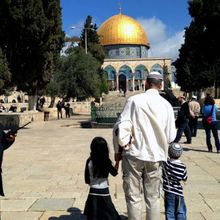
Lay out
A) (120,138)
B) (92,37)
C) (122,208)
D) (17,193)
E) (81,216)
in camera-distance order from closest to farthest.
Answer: (120,138)
(81,216)
(122,208)
(17,193)
(92,37)

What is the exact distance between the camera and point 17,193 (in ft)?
22.0

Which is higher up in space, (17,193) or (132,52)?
(132,52)

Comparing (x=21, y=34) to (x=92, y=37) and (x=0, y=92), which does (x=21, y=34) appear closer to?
(x=0, y=92)

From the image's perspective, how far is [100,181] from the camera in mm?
4539

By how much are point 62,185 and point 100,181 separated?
2925 mm

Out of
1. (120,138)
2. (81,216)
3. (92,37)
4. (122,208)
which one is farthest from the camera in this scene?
(92,37)

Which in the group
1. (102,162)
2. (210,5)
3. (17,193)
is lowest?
(17,193)

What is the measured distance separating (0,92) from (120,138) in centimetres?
1562

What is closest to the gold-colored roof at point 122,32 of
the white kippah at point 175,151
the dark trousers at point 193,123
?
the dark trousers at point 193,123

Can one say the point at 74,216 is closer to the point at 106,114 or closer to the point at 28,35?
the point at 28,35

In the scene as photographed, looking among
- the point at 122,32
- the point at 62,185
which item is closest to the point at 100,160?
the point at 62,185

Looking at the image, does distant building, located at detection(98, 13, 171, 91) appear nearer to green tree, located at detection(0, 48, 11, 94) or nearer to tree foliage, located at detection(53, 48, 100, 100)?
tree foliage, located at detection(53, 48, 100, 100)

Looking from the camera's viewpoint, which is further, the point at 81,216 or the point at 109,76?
the point at 109,76

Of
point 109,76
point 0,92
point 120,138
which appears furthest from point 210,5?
point 109,76
